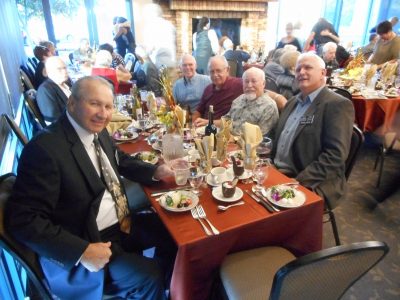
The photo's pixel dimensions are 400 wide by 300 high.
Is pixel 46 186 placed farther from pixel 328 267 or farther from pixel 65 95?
pixel 65 95

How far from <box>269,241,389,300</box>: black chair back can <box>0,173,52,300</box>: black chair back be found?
89 cm

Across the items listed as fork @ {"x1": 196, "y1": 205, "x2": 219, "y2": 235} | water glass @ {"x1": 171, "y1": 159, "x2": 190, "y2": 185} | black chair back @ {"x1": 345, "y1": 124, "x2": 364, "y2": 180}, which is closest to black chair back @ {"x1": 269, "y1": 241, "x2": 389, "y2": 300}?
fork @ {"x1": 196, "y1": 205, "x2": 219, "y2": 235}

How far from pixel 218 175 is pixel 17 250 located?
3.11 feet

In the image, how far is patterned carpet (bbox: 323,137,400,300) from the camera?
1.77 metres

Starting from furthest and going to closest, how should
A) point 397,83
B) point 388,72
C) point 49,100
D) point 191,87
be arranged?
point 397,83 → point 388,72 → point 191,87 → point 49,100

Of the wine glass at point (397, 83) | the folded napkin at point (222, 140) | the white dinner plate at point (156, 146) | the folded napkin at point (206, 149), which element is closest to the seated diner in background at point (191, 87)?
the white dinner plate at point (156, 146)

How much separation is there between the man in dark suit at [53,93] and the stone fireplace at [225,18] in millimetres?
5579

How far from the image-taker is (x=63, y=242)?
43.6 inches

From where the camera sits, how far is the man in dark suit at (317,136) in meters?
1.74

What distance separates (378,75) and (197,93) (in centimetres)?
264

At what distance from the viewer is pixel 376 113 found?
10.8ft

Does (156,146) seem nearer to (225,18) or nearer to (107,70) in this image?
(107,70)

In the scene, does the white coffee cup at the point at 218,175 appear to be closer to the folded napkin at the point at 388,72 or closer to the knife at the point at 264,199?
the knife at the point at 264,199

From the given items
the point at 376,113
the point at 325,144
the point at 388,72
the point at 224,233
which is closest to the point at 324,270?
the point at 224,233
